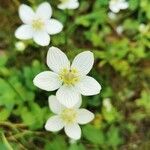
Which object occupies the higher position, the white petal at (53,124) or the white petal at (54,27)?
the white petal at (54,27)

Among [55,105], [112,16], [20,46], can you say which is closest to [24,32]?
[20,46]

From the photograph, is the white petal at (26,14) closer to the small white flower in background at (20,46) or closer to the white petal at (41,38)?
the white petal at (41,38)

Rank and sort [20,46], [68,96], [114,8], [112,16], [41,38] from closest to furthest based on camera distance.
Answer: [68,96]
[41,38]
[114,8]
[20,46]
[112,16]

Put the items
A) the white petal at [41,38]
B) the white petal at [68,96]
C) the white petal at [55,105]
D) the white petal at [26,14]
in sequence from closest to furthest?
the white petal at [68,96] < the white petal at [55,105] < the white petal at [41,38] < the white petal at [26,14]

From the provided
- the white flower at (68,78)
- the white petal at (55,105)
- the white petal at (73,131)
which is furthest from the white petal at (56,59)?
the white petal at (73,131)

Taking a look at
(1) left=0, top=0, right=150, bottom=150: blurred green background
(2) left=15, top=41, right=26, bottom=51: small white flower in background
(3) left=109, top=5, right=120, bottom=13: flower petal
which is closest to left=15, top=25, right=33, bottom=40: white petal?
(1) left=0, top=0, right=150, bottom=150: blurred green background

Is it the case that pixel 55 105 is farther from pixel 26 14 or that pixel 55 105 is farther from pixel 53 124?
pixel 26 14
